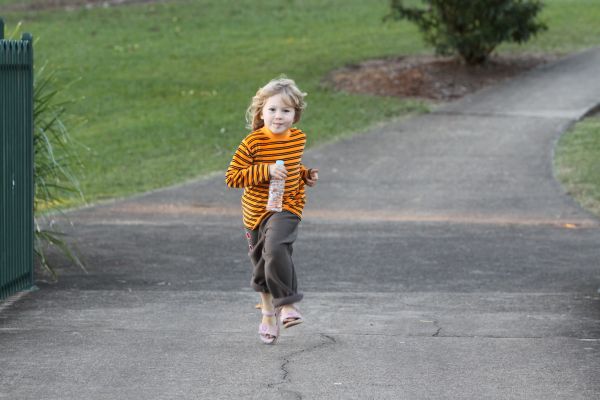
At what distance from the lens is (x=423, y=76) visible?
853 inches

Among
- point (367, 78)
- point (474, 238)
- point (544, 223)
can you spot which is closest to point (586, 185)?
point (544, 223)

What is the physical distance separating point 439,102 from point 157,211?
8.49 meters

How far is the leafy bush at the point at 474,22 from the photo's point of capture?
21125mm

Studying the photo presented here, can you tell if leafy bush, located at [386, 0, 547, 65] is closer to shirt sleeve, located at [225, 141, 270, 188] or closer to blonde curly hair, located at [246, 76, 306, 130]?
blonde curly hair, located at [246, 76, 306, 130]

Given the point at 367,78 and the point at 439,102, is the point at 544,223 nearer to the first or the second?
the point at 439,102

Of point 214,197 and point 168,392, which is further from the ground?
point 168,392

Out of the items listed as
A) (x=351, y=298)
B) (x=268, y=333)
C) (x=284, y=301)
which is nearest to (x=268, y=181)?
(x=284, y=301)

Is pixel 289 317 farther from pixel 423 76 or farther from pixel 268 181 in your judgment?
pixel 423 76

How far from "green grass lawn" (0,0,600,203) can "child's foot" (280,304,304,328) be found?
7.82 meters

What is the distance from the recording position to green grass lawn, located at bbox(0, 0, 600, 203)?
58.5 ft

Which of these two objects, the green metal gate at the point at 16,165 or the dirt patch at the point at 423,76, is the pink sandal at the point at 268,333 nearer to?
the green metal gate at the point at 16,165

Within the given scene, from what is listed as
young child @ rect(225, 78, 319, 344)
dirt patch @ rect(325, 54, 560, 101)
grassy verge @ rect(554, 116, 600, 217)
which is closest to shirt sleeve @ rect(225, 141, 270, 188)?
young child @ rect(225, 78, 319, 344)

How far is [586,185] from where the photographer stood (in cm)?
1426

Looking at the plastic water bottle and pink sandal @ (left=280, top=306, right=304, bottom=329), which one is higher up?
the plastic water bottle
